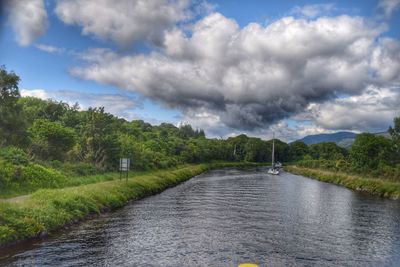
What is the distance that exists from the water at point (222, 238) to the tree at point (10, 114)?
752 inches

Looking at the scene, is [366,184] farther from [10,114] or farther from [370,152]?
[10,114]

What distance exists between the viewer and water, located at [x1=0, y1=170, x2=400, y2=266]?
2284 centimetres

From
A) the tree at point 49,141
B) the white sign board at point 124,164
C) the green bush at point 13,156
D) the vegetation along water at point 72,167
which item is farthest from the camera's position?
the tree at point 49,141

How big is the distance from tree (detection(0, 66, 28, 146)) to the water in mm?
19106

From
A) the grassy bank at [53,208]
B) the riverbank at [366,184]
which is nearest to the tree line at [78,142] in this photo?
the riverbank at [366,184]

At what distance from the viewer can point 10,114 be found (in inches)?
1887

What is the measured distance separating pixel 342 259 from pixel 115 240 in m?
15.3

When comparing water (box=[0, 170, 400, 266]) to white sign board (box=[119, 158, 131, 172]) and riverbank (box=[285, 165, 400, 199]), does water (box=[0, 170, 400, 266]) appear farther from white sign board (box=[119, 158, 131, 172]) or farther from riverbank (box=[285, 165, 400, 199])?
riverbank (box=[285, 165, 400, 199])

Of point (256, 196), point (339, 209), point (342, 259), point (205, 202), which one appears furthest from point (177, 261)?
point (256, 196)

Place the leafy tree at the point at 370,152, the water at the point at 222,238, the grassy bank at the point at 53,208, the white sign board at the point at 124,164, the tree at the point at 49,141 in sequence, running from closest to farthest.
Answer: the water at the point at 222,238 → the grassy bank at the point at 53,208 → the white sign board at the point at 124,164 → the tree at the point at 49,141 → the leafy tree at the point at 370,152

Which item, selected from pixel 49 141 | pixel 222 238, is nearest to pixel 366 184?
pixel 222 238

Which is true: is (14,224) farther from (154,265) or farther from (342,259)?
(342,259)

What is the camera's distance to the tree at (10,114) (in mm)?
45688

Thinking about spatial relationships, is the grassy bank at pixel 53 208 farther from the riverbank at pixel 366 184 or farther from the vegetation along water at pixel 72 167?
the riverbank at pixel 366 184
